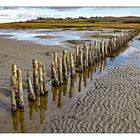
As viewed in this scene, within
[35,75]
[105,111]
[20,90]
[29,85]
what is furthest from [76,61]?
[20,90]

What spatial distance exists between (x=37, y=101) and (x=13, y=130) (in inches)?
107

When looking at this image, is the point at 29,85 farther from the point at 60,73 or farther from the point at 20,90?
the point at 60,73

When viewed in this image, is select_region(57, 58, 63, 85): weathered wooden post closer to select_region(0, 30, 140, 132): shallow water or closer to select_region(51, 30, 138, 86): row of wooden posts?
select_region(51, 30, 138, 86): row of wooden posts

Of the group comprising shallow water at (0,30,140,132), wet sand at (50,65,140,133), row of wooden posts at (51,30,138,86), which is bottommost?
shallow water at (0,30,140,132)

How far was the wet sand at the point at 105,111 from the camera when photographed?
9.02 meters

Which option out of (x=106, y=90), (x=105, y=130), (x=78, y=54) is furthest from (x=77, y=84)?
(x=105, y=130)

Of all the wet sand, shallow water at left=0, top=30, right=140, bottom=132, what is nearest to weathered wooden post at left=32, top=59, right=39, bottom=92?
shallow water at left=0, top=30, right=140, bottom=132

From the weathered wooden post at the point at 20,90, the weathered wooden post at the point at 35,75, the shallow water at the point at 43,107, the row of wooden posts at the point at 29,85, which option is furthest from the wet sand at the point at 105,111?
the weathered wooden post at the point at 35,75

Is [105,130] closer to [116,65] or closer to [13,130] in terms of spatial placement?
[13,130]

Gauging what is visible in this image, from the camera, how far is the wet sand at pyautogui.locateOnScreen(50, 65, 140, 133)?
9016 millimetres

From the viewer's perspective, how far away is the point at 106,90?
527 inches

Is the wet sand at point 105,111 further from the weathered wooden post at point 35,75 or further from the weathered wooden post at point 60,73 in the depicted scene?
the weathered wooden post at point 35,75

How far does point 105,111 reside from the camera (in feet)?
34.5

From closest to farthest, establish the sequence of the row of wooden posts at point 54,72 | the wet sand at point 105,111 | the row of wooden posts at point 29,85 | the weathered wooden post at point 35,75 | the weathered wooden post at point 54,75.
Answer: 1. the wet sand at point 105,111
2. the row of wooden posts at point 29,85
3. the row of wooden posts at point 54,72
4. the weathered wooden post at point 35,75
5. the weathered wooden post at point 54,75
